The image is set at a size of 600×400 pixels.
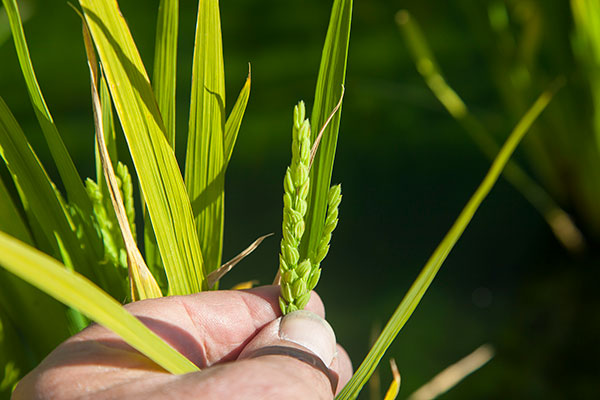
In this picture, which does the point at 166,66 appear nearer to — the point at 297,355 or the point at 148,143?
the point at 148,143

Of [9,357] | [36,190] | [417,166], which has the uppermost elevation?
[36,190]

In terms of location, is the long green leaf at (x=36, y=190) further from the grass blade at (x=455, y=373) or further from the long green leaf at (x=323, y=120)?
the grass blade at (x=455, y=373)

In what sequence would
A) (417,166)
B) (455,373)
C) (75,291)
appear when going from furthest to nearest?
(417,166) → (455,373) → (75,291)

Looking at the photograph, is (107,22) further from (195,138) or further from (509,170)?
(509,170)

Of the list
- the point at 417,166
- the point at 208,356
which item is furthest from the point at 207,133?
the point at 417,166

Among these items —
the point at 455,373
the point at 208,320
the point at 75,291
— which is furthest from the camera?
the point at 455,373

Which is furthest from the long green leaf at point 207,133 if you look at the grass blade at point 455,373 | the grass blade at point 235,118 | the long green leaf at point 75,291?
the grass blade at point 455,373
